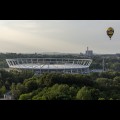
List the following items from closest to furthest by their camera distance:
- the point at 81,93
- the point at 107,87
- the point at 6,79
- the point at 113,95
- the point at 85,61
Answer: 1. the point at 81,93
2. the point at 113,95
3. the point at 107,87
4. the point at 6,79
5. the point at 85,61

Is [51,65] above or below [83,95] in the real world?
below

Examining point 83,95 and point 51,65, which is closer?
point 83,95

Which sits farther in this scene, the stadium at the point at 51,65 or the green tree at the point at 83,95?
the stadium at the point at 51,65

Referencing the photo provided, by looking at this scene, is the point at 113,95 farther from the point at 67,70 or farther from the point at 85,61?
the point at 85,61

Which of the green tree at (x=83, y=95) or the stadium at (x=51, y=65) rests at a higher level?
the green tree at (x=83, y=95)

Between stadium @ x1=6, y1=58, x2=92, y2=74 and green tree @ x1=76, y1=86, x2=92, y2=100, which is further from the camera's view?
stadium @ x1=6, y1=58, x2=92, y2=74

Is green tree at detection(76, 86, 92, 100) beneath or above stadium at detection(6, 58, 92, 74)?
above
